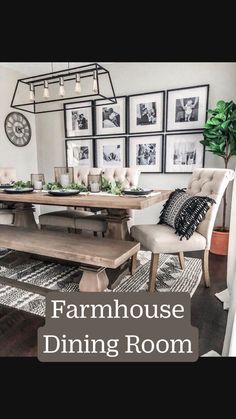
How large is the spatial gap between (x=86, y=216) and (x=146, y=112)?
1.75 meters

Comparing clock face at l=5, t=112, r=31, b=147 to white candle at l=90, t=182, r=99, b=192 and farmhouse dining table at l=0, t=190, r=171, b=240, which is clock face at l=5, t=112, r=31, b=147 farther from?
white candle at l=90, t=182, r=99, b=192

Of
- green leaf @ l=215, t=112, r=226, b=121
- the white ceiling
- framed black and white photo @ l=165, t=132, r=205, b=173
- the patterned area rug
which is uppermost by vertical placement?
the white ceiling

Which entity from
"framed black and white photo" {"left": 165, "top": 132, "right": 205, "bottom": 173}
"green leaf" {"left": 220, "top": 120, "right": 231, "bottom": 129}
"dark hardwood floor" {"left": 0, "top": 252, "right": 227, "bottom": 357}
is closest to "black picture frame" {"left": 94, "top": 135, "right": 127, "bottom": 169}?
"framed black and white photo" {"left": 165, "top": 132, "right": 205, "bottom": 173}

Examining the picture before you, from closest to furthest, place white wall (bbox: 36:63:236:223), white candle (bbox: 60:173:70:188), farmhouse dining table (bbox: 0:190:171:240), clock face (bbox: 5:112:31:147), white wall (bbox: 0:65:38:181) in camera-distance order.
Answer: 1. farmhouse dining table (bbox: 0:190:171:240)
2. white candle (bbox: 60:173:70:188)
3. white wall (bbox: 36:63:236:223)
4. white wall (bbox: 0:65:38:181)
5. clock face (bbox: 5:112:31:147)

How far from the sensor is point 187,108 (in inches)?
128

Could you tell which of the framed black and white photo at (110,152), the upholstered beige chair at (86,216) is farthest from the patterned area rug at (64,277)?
the framed black and white photo at (110,152)

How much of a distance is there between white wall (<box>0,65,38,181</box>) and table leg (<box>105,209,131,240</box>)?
252 cm

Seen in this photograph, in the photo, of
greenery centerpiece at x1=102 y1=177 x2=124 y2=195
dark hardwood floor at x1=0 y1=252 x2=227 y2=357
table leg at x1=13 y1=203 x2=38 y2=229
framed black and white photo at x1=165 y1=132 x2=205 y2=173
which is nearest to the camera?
dark hardwood floor at x1=0 y1=252 x2=227 y2=357

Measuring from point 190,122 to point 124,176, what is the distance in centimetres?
112

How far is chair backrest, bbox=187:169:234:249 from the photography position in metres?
2.03

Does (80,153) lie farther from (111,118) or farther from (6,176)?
(6,176)
